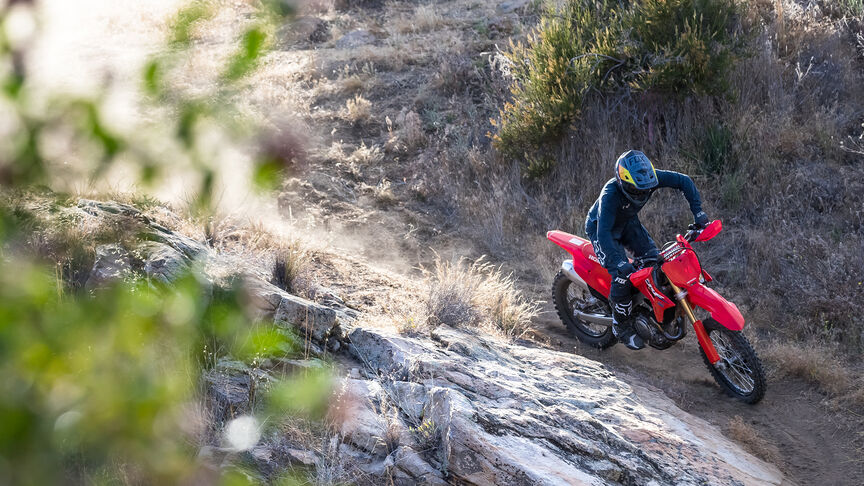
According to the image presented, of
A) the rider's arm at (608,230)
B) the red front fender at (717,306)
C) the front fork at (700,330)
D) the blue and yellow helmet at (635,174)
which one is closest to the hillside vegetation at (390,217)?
the front fork at (700,330)

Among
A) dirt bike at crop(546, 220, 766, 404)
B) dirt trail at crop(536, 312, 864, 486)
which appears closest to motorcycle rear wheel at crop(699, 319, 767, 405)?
dirt bike at crop(546, 220, 766, 404)

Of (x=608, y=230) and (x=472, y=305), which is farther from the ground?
(x=608, y=230)

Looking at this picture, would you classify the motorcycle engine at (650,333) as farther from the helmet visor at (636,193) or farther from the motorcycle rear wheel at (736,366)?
the helmet visor at (636,193)

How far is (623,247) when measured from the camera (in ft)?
21.8

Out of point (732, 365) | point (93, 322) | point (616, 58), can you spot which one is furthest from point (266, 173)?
point (616, 58)

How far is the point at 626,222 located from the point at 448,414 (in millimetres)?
3286

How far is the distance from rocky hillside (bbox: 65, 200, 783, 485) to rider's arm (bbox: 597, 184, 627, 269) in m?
0.98

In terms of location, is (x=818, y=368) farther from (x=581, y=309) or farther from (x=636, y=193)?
(x=636, y=193)

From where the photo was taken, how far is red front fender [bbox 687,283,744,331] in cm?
579

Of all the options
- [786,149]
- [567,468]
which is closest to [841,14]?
[786,149]

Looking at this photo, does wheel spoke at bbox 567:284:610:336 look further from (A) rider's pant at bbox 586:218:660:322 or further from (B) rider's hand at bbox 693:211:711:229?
(B) rider's hand at bbox 693:211:711:229

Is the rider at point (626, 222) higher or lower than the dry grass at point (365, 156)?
higher

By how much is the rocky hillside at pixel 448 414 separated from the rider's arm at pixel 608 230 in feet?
3.20

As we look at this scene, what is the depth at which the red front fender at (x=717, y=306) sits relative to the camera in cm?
579
